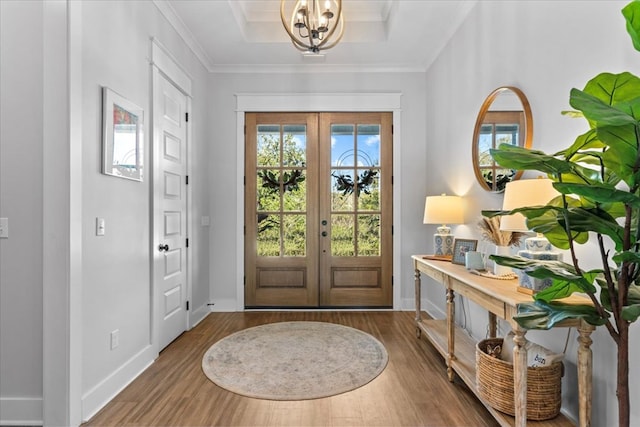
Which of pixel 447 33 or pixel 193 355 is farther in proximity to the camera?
pixel 447 33

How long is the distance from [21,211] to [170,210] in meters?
1.21

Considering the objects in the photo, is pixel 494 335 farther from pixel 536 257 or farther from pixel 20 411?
pixel 20 411

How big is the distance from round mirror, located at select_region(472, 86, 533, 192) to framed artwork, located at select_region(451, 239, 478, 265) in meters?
0.42

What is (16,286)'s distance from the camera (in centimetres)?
190

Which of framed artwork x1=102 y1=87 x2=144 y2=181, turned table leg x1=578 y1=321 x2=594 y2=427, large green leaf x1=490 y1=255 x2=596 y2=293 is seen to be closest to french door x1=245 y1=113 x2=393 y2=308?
framed artwork x1=102 y1=87 x2=144 y2=181

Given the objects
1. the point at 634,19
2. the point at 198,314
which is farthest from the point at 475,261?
the point at 198,314

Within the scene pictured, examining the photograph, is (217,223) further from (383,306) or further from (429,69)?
(429,69)

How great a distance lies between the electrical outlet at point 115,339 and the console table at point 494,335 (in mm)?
2227

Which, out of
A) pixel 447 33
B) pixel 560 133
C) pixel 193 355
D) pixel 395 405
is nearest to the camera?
pixel 560 133

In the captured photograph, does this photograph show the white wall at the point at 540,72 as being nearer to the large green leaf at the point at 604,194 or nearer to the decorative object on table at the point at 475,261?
the decorative object on table at the point at 475,261

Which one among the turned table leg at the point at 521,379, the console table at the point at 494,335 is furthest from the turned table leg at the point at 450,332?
the turned table leg at the point at 521,379

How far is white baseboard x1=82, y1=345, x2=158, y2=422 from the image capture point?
1.97m

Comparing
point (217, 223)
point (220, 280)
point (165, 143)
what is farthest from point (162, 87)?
point (220, 280)

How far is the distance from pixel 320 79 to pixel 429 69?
1.28 metres
